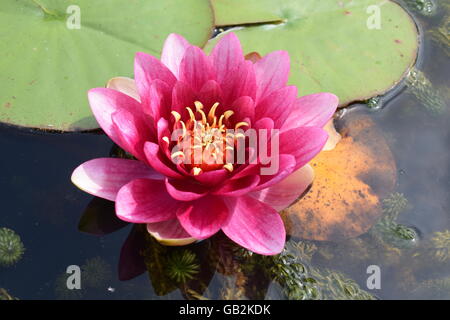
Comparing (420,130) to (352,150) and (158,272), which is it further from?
(158,272)

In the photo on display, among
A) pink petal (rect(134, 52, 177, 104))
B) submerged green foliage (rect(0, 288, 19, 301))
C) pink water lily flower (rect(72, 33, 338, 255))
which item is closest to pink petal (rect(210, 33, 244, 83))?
pink water lily flower (rect(72, 33, 338, 255))

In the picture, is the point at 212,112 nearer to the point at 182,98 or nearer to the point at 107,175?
the point at 182,98

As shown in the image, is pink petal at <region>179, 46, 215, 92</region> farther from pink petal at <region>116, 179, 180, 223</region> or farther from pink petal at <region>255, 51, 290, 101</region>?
pink petal at <region>116, 179, 180, 223</region>

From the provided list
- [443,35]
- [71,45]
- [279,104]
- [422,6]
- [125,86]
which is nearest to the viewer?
[279,104]

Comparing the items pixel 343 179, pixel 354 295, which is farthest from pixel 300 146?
pixel 354 295

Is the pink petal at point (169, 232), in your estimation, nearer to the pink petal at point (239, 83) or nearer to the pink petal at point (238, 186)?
the pink petal at point (238, 186)

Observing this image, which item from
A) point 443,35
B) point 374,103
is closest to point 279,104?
point 374,103
